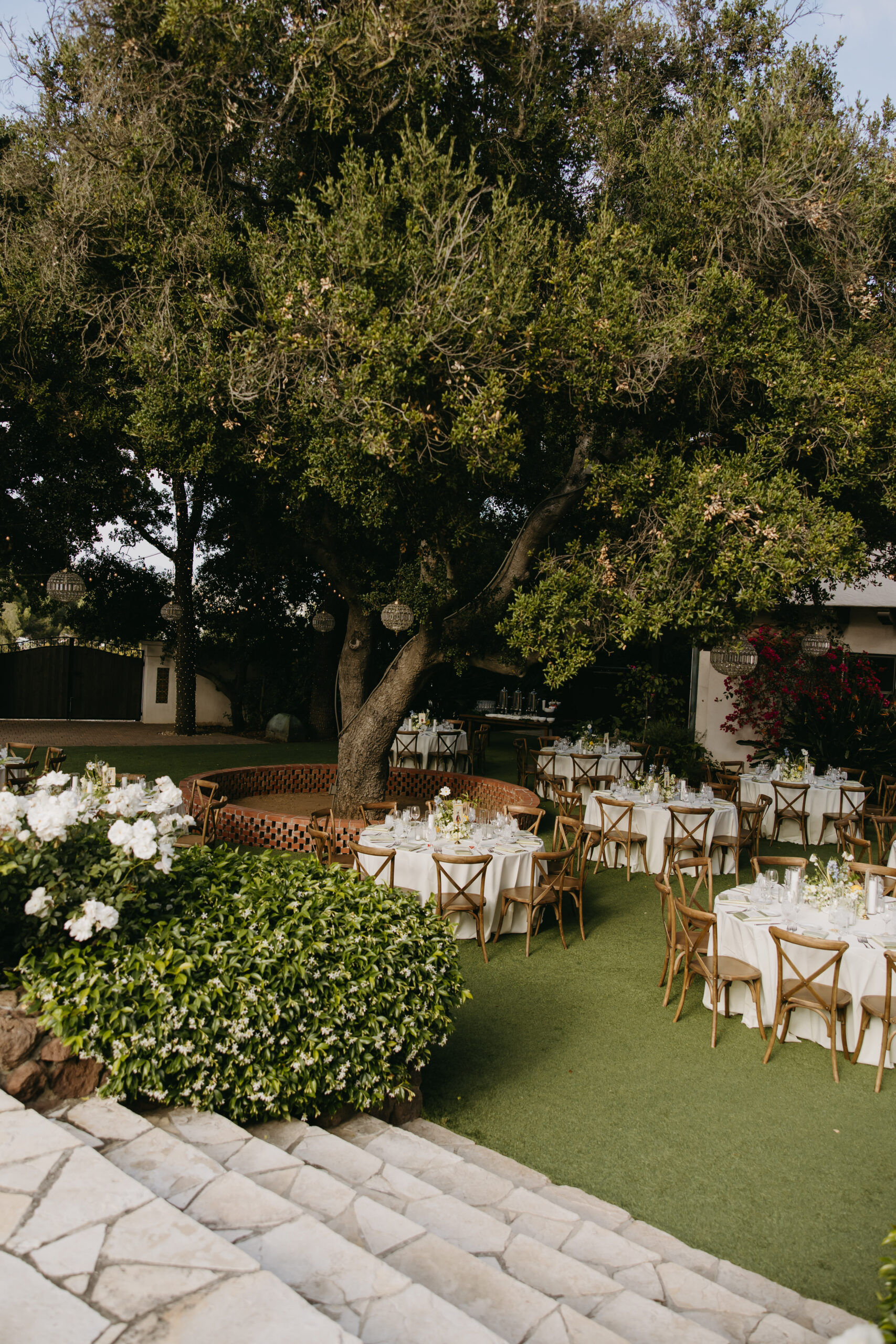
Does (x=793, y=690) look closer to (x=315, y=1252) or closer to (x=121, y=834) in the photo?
(x=121, y=834)

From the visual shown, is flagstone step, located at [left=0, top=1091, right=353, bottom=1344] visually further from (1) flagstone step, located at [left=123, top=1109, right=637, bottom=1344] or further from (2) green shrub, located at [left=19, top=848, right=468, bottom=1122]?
(2) green shrub, located at [left=19, top=848, right=468, bottom=1122]

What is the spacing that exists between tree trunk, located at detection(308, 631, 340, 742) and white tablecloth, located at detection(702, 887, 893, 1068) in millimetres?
14967

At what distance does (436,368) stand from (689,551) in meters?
2.43

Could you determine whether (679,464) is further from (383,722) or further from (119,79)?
(119,79)

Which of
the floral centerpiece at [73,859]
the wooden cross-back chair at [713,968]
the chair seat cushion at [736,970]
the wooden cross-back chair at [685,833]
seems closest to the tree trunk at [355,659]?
the wooden cross-back chair at [685,833]

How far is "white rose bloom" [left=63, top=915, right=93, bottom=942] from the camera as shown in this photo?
132 inches

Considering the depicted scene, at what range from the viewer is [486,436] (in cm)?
646

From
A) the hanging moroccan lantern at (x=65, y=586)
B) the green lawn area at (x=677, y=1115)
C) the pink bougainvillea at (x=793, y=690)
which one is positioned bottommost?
the green lawn area at (x=677, y=1115)

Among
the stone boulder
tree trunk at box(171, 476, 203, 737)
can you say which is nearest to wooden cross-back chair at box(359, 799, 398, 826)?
tree trunk at box(171, 476, 203, 737)

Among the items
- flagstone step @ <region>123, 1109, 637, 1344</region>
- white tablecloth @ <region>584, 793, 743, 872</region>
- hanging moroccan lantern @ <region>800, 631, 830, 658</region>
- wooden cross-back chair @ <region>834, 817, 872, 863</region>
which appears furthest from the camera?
hanging moroccan lantern @ <region>800, 631, 830, 658</region>

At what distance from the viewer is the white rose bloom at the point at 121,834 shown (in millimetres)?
3607

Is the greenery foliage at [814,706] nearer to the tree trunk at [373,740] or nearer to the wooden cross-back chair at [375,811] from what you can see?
the tree trunk at [373,740]

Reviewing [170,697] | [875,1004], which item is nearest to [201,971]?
[875,1004]

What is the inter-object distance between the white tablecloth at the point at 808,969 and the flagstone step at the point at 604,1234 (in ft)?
7.90
